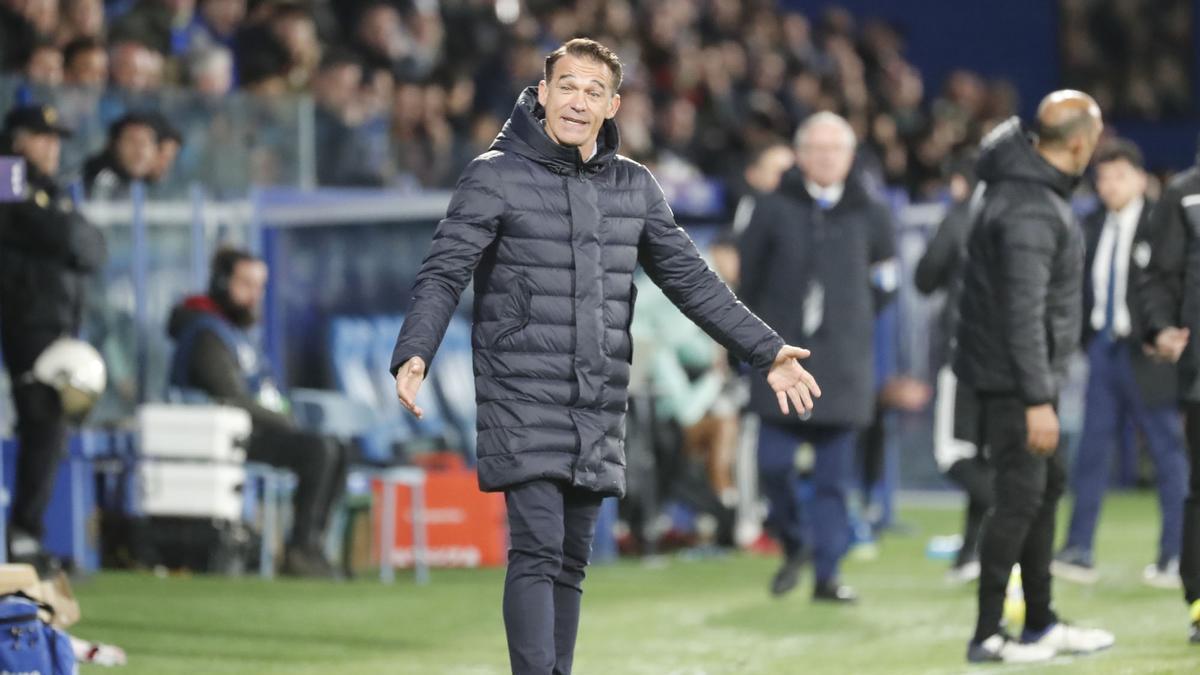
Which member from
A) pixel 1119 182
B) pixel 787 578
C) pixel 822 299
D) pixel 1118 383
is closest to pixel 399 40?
pixel 1119 182

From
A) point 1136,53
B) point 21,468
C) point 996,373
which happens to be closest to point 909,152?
point 1136,53

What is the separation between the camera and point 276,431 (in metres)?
11.4

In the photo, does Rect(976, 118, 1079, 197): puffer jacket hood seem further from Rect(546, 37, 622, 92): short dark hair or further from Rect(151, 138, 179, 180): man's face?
Rect(151, 138, 179, 180): man's face

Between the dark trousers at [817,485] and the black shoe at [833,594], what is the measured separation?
0.03 meters

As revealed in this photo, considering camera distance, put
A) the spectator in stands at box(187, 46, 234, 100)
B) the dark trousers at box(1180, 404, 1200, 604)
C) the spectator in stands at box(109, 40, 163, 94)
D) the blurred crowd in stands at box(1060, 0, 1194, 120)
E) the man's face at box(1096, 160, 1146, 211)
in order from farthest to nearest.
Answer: the blurred crowd in stands at box(1060, 0, 1194, 120), the spectator in stands at box(187, 46, 234, 100), the spectator in stands at box(109, 40, 163, 94), the man's face at box(1096, 160, 1146, 211), the dark trousers at box(1180, 404, 1200, 604)

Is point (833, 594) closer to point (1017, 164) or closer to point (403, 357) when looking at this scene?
point (1017, 164)

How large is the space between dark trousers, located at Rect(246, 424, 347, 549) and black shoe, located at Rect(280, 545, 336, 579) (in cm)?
3

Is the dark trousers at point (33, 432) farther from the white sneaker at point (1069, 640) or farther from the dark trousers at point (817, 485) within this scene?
the white sneaker at point (1069, 640)

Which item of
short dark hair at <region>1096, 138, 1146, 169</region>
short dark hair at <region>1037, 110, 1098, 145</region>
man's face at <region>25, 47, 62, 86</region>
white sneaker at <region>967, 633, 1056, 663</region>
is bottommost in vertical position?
white sneaker at <region>967, 633, 1056, 663</region>

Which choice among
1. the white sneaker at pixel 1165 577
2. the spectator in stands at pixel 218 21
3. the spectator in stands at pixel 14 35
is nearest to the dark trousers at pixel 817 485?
the white sneaker at pixel 1165 577

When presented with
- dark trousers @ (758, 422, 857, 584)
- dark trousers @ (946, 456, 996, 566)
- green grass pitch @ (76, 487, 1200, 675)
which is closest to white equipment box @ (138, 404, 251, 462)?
green grass pitch @ (76, 487, 1200, 675)

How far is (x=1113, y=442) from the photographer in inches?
435

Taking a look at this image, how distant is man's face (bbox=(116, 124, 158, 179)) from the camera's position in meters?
11.7

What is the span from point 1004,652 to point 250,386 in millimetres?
5172
